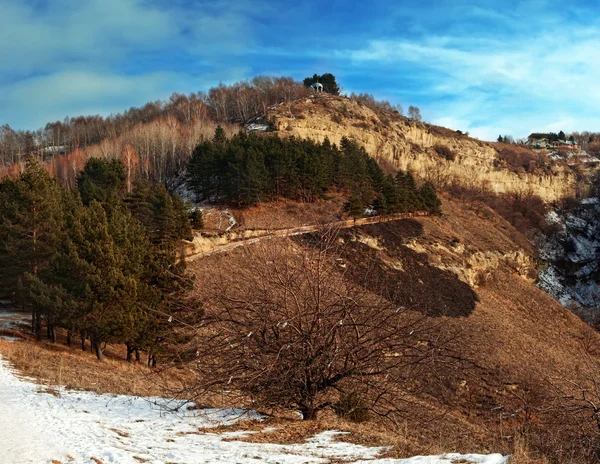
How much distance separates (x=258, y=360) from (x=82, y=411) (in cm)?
374

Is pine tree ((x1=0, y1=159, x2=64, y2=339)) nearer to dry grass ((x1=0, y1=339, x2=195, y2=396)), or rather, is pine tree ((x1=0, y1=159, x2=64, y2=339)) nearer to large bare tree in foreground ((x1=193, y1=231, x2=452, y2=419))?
dry grass ((x1=0, y1=339, x2=195, y2=396))

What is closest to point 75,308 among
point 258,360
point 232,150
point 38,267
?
point 38,267

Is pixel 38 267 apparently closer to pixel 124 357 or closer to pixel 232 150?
pixel 124 357

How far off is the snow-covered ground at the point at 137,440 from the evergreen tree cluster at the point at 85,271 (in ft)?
20.9

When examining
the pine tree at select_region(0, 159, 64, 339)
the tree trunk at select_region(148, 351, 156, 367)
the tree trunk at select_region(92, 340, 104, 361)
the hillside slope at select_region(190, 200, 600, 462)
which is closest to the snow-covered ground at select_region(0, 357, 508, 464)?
the tree trunk at select_region(92, 340, 104, 361)

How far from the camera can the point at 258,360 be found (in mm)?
8039

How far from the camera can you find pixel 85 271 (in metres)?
18.7

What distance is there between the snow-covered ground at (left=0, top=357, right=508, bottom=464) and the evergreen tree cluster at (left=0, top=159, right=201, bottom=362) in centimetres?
638

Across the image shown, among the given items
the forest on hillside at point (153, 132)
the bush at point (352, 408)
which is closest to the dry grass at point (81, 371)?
the bush at point (352, 408)

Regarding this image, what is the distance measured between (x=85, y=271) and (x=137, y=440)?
519 inches

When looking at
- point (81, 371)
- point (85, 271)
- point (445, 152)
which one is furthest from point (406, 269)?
point (445, 152)

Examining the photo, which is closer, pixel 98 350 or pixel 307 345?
pixel 307 345

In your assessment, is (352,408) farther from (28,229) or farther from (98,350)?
(28,229)

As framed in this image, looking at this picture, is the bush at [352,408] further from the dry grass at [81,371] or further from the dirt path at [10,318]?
the dirt path at [10,318]
